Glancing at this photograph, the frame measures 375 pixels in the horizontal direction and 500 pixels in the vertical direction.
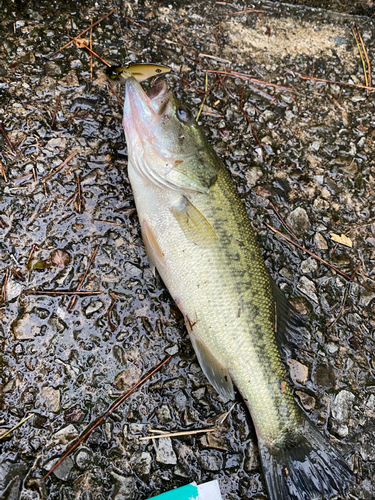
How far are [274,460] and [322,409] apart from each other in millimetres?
647

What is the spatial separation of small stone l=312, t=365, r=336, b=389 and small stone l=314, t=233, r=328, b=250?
1138 mm

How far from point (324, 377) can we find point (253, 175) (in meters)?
2.03

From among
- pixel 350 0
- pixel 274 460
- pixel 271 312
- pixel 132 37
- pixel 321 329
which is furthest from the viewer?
pixel 350 0

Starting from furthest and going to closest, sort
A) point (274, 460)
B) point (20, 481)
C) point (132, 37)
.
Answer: point (132, 37) < point (274, 460) < point (20, 481)

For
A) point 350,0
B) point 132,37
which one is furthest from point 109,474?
point 350,0

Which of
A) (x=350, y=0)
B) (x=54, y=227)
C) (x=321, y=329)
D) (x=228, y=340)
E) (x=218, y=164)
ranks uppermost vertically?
(x=350, y=0)

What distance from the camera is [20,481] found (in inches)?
94.0

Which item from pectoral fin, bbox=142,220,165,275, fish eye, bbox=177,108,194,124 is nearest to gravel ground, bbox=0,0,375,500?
pectoral fin, bbox=142,220,165,275

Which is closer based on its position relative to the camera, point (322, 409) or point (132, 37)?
point (322, 409)

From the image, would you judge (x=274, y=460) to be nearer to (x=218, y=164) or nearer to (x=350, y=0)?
A: (x=218, y=164)

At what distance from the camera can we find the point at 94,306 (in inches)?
113

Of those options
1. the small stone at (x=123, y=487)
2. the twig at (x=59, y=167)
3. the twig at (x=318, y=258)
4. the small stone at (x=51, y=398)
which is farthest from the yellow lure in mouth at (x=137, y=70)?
the small stone at (x=123, y=487)

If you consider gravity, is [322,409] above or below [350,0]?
below

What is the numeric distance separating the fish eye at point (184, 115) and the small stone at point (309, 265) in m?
1.72
